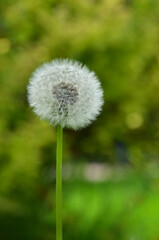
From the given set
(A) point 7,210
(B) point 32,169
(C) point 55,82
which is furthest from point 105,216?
(C) point 55,82

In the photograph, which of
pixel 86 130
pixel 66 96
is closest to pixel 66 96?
pixel 66 96

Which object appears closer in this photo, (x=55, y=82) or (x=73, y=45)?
(x=55, y=82)

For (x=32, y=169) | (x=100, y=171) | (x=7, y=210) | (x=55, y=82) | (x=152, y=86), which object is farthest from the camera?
(x=100, y=171)

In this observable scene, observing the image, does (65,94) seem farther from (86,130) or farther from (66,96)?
(86,130)

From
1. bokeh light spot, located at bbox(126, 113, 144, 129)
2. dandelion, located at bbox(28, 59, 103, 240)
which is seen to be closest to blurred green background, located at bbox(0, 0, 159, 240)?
bokeh light spot, located at bbox(126, 113, 144, 129)

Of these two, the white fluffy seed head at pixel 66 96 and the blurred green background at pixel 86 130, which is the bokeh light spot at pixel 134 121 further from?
the white fluffy seed head at pixel 66 96

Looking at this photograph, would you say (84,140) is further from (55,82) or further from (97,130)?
(55,82)

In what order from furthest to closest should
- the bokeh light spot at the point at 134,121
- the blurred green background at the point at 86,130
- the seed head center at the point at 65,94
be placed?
the bokeh light spot at the point at 134,121, the blurred green background at the point at 86,130, the seed head center at the point at 65,94

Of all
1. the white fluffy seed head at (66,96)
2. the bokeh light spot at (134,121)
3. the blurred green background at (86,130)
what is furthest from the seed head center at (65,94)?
the bokeh light spot at (134,121)
